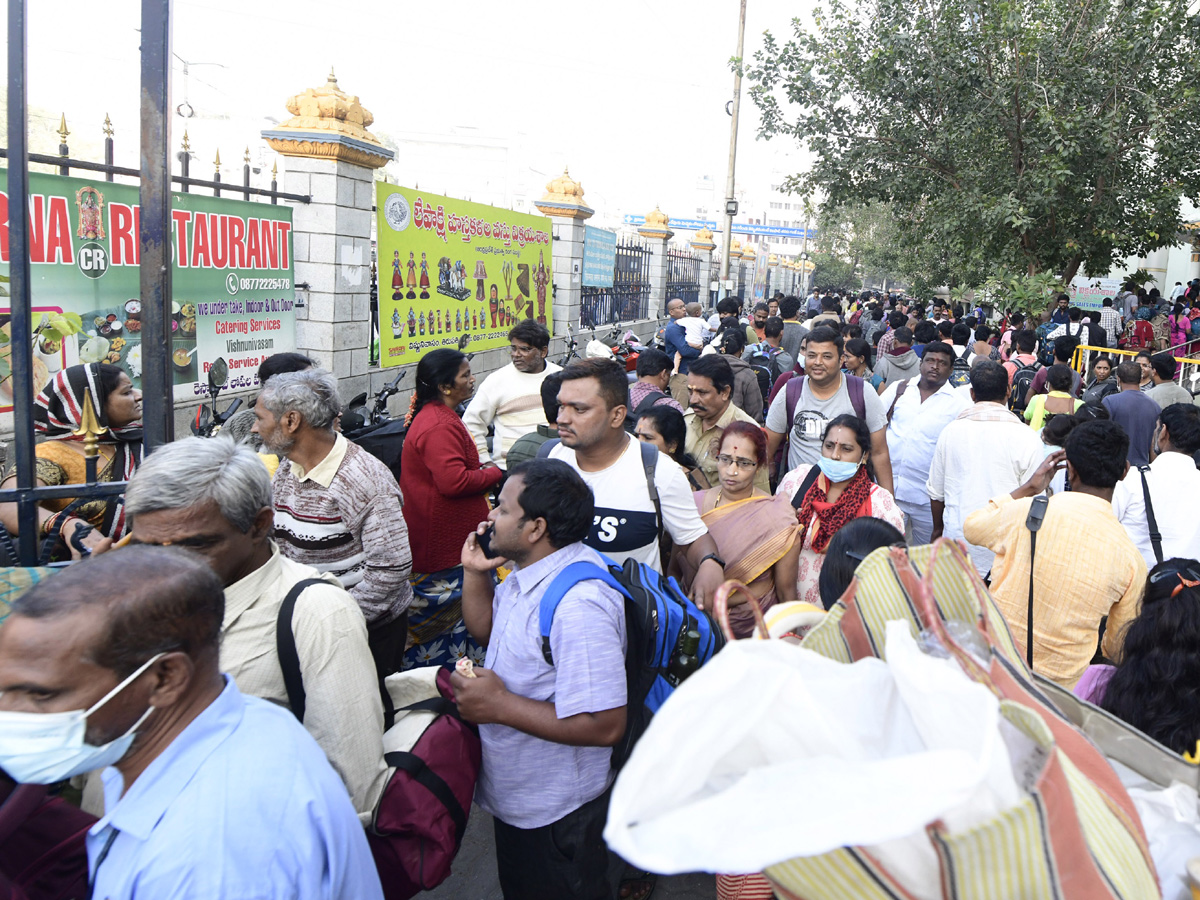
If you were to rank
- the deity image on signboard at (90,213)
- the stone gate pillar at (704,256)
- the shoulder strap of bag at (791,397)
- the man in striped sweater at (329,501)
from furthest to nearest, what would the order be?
1. the stone gate pillar at (704,256)
2. the shoulder strap of bag at (791,397)
3. the deity image on signboard at (90,213)
4. the man in striped sweater at (329,501)

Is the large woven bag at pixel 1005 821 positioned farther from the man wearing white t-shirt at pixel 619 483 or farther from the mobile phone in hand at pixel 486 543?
the man wearing white t-shirt at pixel 619 483

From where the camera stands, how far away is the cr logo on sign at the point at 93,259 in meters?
4.73

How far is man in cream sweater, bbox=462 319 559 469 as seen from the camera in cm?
496

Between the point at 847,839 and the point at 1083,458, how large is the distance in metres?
2.62

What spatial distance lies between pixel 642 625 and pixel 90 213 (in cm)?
432

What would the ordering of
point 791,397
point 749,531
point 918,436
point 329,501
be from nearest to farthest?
point 329,501 < point 749,531 < point 791,397 < point 918,436

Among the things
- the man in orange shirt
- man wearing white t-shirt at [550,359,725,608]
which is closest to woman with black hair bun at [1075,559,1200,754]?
the man in orange shirt

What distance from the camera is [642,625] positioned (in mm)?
2221

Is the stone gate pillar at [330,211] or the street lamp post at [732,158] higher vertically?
the street lamp post at [732,158]

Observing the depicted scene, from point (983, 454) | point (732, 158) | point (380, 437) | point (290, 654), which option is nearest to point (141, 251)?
point (290, 654)

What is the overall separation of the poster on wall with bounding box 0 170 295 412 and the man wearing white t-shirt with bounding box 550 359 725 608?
208 centimetres

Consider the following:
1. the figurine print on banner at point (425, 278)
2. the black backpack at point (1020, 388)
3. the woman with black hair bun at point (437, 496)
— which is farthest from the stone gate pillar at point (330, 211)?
the black backpack at point (1020, 388)

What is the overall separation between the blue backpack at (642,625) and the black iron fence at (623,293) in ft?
37.0

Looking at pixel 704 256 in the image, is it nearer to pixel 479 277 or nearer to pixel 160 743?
pixel 479 277
